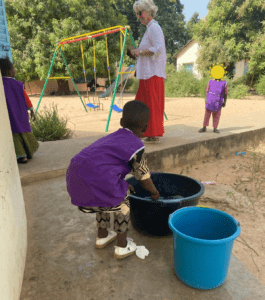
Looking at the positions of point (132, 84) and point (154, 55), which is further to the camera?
point (132, 84)

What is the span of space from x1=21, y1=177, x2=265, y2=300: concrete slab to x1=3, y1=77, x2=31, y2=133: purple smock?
1469 millimetres

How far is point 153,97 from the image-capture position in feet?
11.7

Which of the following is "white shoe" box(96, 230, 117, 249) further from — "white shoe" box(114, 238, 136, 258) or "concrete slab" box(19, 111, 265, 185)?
"concrete slab" box(19, 111, 265, 185)

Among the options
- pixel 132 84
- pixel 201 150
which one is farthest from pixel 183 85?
pixel 201 150

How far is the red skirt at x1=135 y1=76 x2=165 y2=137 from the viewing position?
3.56 m

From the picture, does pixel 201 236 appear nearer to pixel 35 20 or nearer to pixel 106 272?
pixel 106 272

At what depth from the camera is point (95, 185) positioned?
4.76 feet

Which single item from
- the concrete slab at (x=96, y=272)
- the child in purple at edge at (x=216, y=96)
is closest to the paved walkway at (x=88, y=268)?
the concrete slab at (x=96, y=272)

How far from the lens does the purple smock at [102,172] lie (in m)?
1.45

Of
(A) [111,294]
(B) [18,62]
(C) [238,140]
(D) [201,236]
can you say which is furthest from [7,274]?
(B) [18,62]

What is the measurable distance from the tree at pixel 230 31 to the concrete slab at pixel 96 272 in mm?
15948

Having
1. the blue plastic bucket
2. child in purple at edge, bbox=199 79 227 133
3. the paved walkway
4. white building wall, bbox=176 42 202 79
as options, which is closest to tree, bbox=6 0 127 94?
white building wall, bbox=176 42 202 79

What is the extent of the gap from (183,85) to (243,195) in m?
11.6

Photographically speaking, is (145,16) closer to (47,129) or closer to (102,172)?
(47,129)
